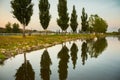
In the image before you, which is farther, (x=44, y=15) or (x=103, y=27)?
(x=103, y=27)

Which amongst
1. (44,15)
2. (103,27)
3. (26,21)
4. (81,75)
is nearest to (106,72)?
(81,75)

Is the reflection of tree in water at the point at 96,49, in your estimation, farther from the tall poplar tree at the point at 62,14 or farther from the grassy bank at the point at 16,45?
the tall poplar tree at the point at 62,14

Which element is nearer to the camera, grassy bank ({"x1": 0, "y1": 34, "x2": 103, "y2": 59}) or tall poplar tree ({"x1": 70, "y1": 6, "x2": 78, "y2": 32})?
grassy bank ({"x1": 0, "y1": 34, "x2": 103, "y2": 59})

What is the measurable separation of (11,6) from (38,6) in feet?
64.8

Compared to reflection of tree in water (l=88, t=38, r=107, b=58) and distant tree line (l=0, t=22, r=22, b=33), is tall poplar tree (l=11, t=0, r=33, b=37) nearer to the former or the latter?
reflection of tree in water (l=88, t=38, r=107, b=58)

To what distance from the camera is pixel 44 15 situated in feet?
251

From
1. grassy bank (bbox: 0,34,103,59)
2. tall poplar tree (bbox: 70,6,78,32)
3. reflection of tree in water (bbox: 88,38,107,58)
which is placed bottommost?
reflection of tree in water (bbox: 88,38,107,58)

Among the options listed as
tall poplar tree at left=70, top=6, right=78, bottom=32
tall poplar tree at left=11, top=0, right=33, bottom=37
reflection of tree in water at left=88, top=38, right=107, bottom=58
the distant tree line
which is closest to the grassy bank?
tall poplar tree at left=11, top=0, right=33, bottom=37

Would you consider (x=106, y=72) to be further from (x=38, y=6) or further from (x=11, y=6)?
(x=38, y=6)

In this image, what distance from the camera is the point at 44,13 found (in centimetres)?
7694

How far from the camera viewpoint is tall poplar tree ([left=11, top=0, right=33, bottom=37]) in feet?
191

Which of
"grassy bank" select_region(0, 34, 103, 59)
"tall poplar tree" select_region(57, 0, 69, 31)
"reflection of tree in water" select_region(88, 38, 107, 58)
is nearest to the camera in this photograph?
"grassy bank" select_region(0, 34, 103, 59)

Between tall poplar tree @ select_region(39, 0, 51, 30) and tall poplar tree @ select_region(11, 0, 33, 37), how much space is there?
16885 mm

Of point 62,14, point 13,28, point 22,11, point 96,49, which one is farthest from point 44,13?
point 13,28
